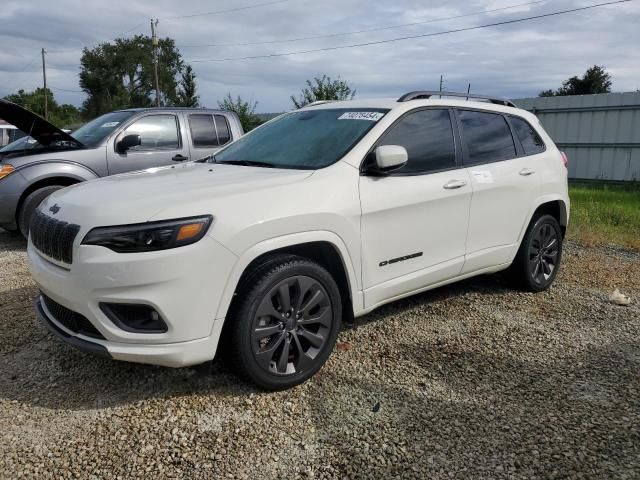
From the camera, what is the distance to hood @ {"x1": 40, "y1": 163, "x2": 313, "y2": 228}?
2746 millimetres

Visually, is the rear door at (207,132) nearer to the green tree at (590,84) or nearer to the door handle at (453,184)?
the door handle at (453,184)

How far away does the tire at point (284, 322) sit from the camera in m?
2.92

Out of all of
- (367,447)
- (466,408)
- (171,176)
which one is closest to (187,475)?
(367,447)

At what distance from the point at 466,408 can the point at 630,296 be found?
3123 millimetres

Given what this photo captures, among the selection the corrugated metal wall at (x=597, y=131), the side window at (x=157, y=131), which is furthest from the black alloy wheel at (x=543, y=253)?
the corrugated metal wall at (x=597, y=131)

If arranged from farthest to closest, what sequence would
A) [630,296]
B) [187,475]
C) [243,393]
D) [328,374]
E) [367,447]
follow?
1. [630,296]
2. [328,374]
3. [243,393]
4. [367,447]
5. [187,475]

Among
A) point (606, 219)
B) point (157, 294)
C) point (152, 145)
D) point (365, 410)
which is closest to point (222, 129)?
point (152, 145)

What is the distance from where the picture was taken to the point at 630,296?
205 inches

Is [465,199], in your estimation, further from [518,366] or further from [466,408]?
[466,408]

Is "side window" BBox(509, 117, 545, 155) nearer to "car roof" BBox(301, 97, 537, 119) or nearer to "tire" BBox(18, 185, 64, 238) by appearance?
"car roof" BBox(301, 97, 537, 119)

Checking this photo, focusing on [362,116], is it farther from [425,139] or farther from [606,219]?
[606,219]

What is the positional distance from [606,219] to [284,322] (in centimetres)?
816

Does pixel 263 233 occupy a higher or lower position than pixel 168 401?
higher

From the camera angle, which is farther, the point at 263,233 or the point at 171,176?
the point at 171,176
